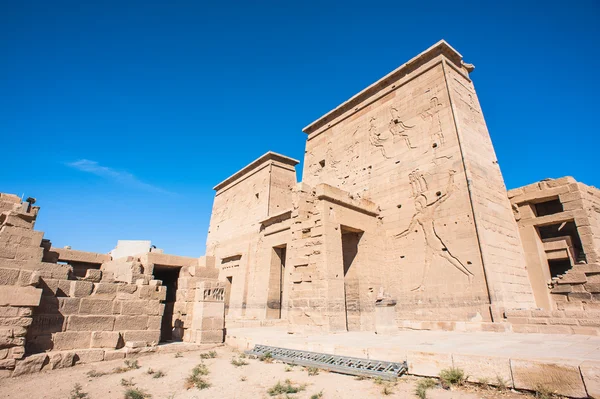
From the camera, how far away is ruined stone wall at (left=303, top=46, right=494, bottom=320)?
9203mm

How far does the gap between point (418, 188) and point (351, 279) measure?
160 inches

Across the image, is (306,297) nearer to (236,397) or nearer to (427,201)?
(427,201)

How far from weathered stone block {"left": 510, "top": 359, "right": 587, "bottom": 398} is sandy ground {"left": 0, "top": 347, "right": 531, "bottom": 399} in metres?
0.16

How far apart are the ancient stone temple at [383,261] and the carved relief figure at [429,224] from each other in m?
0.04

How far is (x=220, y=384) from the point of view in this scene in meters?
4.42

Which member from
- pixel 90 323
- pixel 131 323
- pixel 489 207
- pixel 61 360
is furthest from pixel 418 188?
pixel 61 360

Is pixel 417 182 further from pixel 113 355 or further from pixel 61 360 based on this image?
pixel 61 360

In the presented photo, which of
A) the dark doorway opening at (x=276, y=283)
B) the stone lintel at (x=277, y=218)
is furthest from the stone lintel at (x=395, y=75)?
the dark doorway opening at (x=276, y=283)

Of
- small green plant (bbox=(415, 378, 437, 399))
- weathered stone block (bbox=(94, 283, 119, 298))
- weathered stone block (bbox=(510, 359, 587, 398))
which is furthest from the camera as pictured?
weathered stone block (bbox=(94, 283, 119, 298))

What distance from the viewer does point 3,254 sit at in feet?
18.0

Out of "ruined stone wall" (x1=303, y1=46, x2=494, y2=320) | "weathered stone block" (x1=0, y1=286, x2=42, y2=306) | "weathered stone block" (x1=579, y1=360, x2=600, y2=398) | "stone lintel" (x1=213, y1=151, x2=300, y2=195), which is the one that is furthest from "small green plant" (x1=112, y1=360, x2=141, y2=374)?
"stone lintel" (x1=213, y1=151, x2=300, y2=195)

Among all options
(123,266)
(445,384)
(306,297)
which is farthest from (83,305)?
(445,384)

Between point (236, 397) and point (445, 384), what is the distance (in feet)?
8.39

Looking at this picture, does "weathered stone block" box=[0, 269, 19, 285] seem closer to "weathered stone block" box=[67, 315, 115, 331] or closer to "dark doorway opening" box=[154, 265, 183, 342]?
"weathered stone block" box=[67, 315, 115, 331]
